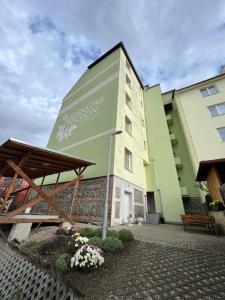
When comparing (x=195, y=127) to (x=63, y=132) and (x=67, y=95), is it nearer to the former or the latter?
(x=63, y=132)

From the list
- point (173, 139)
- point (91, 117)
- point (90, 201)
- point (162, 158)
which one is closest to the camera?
point (90, 201)

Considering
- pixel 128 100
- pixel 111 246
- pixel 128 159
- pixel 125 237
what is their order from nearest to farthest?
1. pixel 111 246
2. pixel 125 237
3. pixel 128 159
4. pixel 128 100

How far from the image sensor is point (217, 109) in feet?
54.2

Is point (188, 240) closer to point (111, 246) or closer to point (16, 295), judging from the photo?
point (111, 246)

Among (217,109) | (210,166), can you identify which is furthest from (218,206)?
(217,109)

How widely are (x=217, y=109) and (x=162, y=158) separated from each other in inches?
351

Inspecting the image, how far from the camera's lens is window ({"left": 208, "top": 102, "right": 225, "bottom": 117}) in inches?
638

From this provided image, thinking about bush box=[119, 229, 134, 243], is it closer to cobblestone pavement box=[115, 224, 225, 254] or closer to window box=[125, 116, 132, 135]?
cobblestone pavement box=[115, 224, 225, 254]

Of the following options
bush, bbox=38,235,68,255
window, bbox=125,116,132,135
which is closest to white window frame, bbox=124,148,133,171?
window, bbox=125,116,132,135

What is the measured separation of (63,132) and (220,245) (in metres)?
15.4

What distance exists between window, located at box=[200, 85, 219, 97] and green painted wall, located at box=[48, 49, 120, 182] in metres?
11.9

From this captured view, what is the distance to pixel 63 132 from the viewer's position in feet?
52.8

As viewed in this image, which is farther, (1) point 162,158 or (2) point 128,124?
(1) point 162,158

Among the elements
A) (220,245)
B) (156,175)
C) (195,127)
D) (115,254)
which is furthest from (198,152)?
(115,254)
